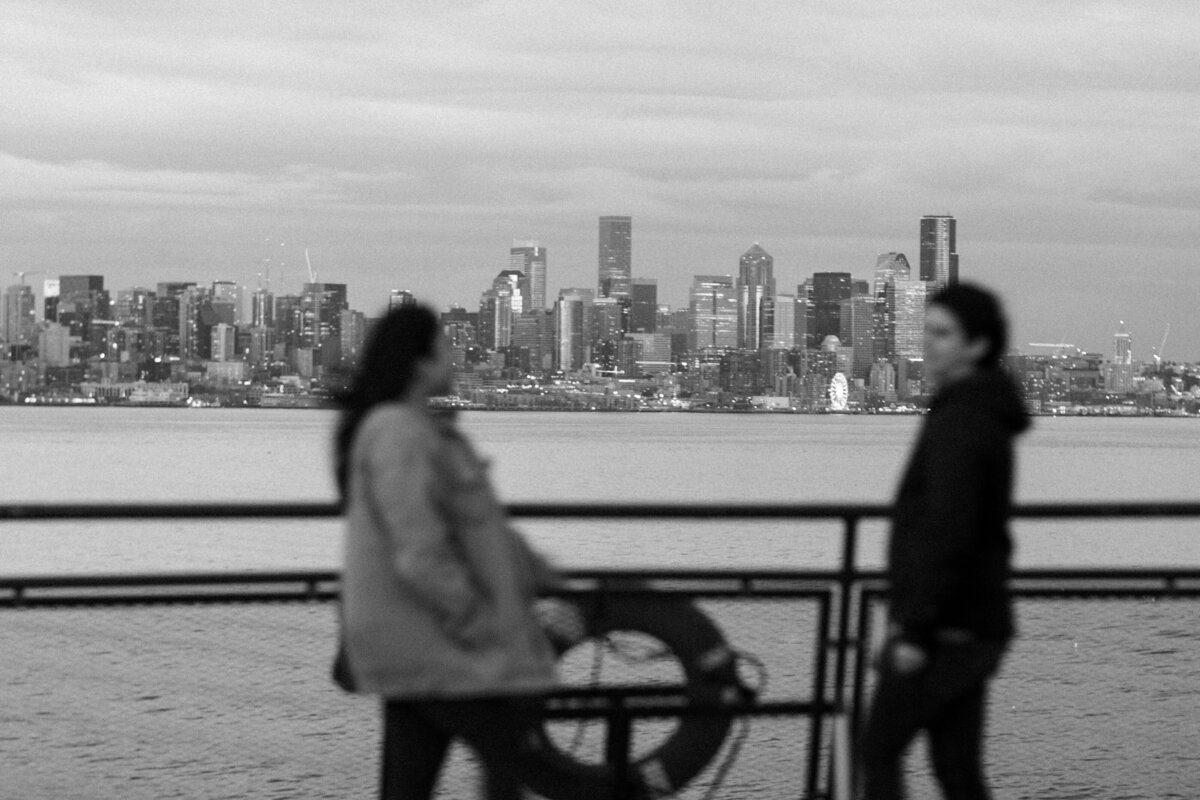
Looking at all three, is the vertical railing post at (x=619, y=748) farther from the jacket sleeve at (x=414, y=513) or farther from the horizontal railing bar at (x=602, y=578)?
the jacket sleeve at (x=414, y=513)

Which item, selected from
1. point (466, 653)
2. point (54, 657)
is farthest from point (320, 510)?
point (466, 653)

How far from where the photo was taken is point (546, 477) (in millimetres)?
87500

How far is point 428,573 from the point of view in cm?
402

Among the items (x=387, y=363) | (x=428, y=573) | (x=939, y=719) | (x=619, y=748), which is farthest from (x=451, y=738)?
(x=939, y=719)

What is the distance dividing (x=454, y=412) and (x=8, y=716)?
2016mm

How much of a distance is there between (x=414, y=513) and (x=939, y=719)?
1505 mm

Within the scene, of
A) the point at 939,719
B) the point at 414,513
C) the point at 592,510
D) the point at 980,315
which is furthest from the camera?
the point at 592,510

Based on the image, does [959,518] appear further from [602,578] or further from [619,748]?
[619,748]

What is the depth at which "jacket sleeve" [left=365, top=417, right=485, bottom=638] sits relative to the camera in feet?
13.1

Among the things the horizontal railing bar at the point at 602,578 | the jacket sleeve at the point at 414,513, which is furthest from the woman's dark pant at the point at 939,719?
the jacket sleeve at the point at 414,513

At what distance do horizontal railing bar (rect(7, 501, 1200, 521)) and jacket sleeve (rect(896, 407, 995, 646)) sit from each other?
3.01 feet

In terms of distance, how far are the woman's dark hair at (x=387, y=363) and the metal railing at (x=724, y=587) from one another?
3.53 ft

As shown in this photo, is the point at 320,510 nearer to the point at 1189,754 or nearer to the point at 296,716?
the point at 296,716

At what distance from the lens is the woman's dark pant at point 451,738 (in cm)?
432
